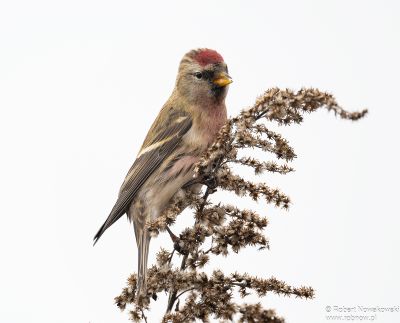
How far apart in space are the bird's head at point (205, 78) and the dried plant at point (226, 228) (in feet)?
8.84

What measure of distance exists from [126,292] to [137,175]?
2719mm

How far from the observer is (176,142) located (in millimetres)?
6848

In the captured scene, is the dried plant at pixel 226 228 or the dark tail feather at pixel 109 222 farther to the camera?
the dark tail feather at pixel 109 222

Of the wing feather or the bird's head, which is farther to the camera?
the bird's head

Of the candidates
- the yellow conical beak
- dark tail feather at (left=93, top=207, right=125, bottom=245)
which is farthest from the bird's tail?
the yellow conical beak

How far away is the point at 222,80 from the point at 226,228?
340 cm

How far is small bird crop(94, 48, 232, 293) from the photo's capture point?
21.4ft

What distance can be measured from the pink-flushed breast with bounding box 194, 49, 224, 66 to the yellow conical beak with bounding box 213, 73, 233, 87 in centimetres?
19

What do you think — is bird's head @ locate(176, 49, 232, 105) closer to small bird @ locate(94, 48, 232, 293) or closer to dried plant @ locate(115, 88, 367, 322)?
small bird @ locate(94, 48, 232, 293)

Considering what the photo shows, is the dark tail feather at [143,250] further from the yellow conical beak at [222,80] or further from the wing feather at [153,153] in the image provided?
the yellow conical beak at [222,80]

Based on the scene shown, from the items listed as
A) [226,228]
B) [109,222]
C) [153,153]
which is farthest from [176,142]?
[226,228]

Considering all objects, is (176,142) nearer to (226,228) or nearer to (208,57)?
(208,57)

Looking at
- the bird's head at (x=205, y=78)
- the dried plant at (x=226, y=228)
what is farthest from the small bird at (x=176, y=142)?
the dried plant at (x=226, y=228)

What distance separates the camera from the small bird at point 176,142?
21.4 ft
